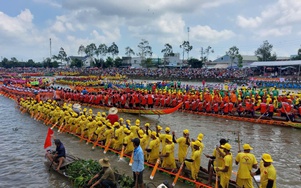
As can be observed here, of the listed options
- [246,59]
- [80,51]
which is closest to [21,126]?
[246,59]

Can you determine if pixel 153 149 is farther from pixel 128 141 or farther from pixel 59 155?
pixel 59 155

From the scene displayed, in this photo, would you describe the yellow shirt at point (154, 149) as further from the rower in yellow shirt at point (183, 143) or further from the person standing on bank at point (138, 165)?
the person standing on bank at point (138, 165)

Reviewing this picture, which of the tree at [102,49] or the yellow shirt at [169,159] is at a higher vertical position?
the tree at [102,49]

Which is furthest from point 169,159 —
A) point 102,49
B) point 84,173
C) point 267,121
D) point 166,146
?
point 102,49

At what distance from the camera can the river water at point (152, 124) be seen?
34.2 ft

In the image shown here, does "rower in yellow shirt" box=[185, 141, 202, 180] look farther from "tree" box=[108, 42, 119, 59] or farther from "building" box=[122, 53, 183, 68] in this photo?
"tree" box=[108, 42, 119, 59]

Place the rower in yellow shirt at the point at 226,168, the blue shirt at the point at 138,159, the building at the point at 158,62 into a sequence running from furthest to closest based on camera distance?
the building at the point at 158,62, the blue shirt at the point at 138,159, the rower in yellow shirt at the point at 226,168

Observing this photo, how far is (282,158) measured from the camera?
475 inches

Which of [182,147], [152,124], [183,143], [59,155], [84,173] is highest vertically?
[183,143]

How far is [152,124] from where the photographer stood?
63.3 ft

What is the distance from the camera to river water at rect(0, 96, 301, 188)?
10.4 meters

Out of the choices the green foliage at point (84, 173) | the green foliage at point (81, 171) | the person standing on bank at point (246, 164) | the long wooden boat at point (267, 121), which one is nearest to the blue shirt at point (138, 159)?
the green foliage at point (84, 173)

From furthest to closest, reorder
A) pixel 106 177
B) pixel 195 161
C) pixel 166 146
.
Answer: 1. pixel 166 146
2. pixel 195 161
3. pixel 106 177

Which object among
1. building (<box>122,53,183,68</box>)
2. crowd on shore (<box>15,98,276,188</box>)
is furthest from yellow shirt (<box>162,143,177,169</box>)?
A: building (<box>122,53,183,68</box>)
